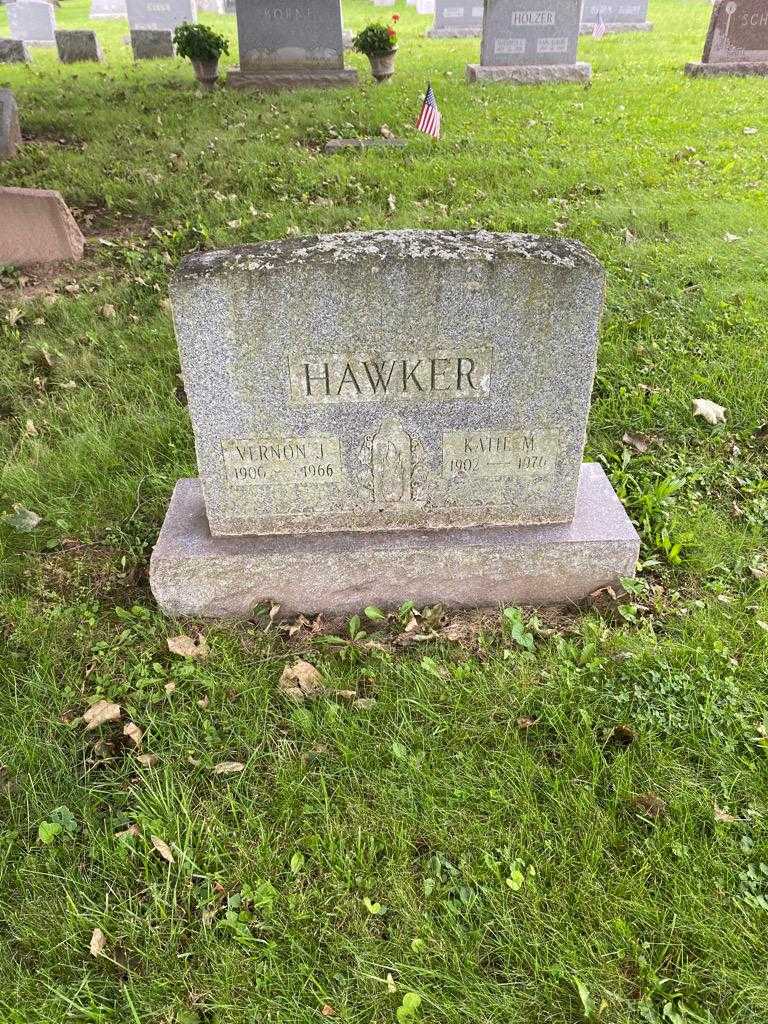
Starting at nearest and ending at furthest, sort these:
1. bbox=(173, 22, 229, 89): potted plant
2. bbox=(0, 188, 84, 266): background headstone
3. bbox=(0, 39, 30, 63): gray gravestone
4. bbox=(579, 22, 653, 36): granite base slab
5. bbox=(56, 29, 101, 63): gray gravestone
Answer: bbox=(0, 188, 84, 266): background headstone → bbox=(173, 22, 229, 89): potted plant → bbox=(56, 29, 101, 63): gray gravestone → bbox=(0, 39, 30, 63): gray gravestone → bbox=(579, 22, 653, 36): granite base slab

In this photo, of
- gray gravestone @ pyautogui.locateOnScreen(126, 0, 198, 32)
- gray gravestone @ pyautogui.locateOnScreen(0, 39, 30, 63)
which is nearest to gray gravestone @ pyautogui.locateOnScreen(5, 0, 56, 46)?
gray gravestone @ pyautogui.locateOnScreen(126, 0, 198, 32)

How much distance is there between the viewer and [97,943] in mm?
2049

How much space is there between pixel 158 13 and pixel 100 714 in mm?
21522

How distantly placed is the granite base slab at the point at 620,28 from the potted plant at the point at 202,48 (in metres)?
10.4

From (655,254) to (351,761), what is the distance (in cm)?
484

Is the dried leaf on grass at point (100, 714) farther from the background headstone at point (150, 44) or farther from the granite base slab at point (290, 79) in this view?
the background headstone at point (150, 44)

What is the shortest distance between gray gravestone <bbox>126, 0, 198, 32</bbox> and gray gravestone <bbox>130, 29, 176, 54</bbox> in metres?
4.81

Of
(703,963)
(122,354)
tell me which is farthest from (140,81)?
(703,963)

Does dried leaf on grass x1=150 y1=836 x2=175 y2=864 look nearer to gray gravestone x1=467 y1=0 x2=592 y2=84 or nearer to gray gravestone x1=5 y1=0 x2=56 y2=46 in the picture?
gray gravestone x1=467 y1=0 x2=592 y2=84

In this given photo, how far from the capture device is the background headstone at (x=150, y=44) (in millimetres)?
14766

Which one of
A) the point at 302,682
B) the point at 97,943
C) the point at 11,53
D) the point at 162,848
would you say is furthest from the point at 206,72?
the point at 97,943

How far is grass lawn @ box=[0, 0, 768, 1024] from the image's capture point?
1.99 m

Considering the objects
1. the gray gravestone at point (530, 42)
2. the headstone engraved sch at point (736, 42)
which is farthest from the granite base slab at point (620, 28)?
the gray gravestone at point (530, 42)

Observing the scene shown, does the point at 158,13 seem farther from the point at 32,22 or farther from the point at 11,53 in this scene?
the point at 11,53
